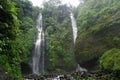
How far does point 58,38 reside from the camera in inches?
1045

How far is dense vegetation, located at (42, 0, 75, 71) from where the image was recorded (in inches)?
917

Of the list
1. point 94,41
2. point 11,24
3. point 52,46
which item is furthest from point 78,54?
point 11,24

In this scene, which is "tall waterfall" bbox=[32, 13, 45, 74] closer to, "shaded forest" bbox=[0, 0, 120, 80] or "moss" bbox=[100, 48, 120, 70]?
"shaded forest" bbox=[0, 0, 120, 80]

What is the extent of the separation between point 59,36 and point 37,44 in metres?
3.42

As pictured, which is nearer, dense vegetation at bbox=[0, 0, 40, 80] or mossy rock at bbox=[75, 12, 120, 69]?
dense vegetation at bbox=[0, 0, 40, 80]

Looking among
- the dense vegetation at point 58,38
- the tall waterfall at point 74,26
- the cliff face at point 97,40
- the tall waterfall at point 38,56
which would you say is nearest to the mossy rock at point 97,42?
the cliff face at point 97,40

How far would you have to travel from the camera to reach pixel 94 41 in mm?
19422

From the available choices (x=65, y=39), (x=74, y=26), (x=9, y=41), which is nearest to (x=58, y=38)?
(x=65, y=39)

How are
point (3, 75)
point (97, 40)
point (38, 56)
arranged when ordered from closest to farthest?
point (3, 75) → point (97, 40) → point (38, 56)

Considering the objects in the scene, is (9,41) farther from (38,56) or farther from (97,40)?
(38,56)

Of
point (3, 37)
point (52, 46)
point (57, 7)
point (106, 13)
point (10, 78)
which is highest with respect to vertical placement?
point (57, 7)

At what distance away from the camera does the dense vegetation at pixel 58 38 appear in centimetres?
2328

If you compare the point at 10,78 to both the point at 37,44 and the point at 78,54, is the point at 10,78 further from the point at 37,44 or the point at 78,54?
the point at 37,44

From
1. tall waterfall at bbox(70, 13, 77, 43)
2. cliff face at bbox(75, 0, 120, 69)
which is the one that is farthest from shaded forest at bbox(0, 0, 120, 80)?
tall waterfall at bbox(70, 13, 77, 43)
